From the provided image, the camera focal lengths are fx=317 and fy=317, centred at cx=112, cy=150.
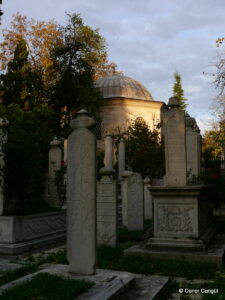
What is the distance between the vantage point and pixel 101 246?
7902 millimetres

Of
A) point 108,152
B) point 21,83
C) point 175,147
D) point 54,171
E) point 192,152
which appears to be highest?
point 21,83

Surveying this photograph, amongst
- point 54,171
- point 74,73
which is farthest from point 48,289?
point 74,73

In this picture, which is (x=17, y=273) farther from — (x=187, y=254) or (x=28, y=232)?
(x=187, y=254)

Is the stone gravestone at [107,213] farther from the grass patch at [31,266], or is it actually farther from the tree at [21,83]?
the tree at [21,83]

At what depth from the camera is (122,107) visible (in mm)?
29438

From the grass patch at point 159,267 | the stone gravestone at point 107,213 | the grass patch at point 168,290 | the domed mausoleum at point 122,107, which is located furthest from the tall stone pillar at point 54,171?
the domed mausoleum at point 122,107

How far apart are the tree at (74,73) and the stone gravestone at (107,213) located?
17598 mm

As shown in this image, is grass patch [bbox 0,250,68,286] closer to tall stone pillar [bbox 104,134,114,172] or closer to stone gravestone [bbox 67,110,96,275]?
stone gravestone [bbox 67,110,96,275]

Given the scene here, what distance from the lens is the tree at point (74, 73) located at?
25.5 metres

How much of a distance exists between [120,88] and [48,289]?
27.7 m

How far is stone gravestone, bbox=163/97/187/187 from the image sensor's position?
6.84 meters

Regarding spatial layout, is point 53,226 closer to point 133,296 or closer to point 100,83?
point 133,296

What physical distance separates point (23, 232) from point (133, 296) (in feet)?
14.1

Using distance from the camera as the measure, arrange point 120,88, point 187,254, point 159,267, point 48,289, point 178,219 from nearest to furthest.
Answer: point 48,289, point 159,267, point 187,254, point 178,219, point 120,88
